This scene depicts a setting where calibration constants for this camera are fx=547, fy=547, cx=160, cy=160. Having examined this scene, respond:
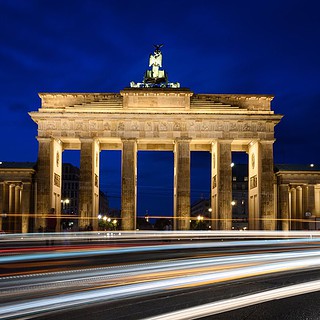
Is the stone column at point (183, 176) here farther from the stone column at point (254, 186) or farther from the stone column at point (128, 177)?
the stone column at point (254, 186)

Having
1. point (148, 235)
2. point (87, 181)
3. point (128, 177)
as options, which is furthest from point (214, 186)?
point (148, 235)

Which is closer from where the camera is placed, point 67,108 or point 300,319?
point 300,319

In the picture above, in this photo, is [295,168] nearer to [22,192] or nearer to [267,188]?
[267,188]

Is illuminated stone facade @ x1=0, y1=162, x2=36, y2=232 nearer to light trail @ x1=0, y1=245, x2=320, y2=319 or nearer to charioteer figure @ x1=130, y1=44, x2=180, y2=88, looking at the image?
charioteer figure @ x1=130, y1=44, x2=180, y2=88

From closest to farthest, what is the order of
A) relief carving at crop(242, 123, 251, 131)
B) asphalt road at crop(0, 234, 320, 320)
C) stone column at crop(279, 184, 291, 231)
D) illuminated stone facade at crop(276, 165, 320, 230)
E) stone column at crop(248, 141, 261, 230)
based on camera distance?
asphalt road at crop(0, 234, 320, 320) < relief carving at crop(242, 123, 251, 131) < stone column at crop(248, 141, 261, 230) < stone column at crop(279, 184, 291, 231) < illuminated stone facade at crop(276, 165, 320, 230)

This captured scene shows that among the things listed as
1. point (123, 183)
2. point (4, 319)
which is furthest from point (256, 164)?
point (4, 319)

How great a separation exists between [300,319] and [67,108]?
57053mm

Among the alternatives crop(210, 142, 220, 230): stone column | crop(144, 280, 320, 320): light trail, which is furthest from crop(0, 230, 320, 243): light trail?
crop(210, 142, 220, 230): stone column

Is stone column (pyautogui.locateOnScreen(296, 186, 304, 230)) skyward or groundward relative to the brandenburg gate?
groundward

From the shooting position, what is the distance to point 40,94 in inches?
2542

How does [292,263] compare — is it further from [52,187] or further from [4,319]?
[52,187]

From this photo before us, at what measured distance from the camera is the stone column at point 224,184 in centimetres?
6306

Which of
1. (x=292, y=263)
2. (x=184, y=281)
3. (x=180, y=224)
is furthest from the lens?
(x=180, y=224)

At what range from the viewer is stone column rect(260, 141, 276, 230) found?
63.0m
